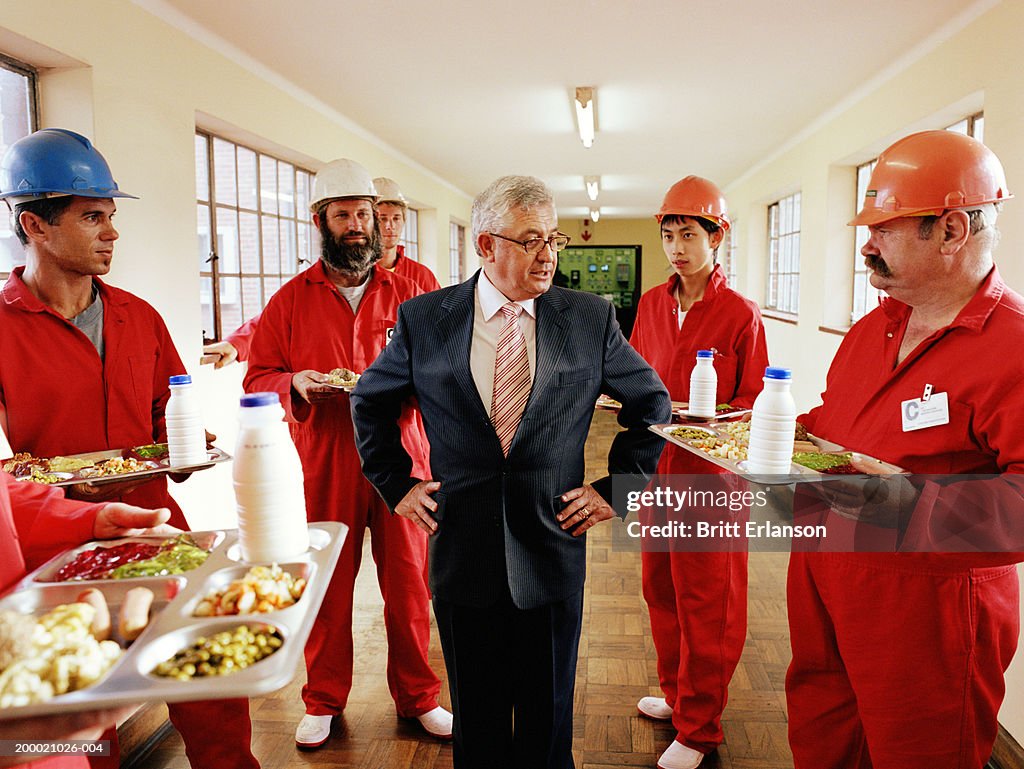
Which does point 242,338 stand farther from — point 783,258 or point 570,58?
point 783,258

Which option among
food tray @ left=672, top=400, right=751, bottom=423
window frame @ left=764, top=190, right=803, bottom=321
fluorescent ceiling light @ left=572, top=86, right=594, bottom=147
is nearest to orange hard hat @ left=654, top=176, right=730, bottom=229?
food tray @ left=672, top=400, right=751, bottom=423

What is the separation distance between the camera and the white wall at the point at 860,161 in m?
2.90

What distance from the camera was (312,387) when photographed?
2.31 metres

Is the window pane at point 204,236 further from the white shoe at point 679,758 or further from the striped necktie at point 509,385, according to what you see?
the white shoe at point 679,758

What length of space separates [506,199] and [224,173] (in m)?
3.30

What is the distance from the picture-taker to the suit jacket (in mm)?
1731

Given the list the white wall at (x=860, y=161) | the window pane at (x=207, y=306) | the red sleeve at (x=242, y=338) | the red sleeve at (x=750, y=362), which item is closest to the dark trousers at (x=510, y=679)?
the red sleeve at (x=750, y=362)

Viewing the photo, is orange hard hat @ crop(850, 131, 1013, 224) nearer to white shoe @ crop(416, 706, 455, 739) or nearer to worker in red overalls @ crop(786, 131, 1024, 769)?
worker in red overalls @ crop(786, 131, 1024, 769)

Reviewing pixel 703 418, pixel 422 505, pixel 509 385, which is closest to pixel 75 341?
pixel 422 505

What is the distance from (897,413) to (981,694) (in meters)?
0.62

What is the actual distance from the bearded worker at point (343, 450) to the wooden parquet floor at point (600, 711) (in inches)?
3.8

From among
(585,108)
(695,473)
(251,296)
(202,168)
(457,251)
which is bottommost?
(695,473)

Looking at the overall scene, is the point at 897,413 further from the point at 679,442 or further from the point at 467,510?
the point at 467,510

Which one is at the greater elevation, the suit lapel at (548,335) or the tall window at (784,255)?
the tall window at (784,255)
